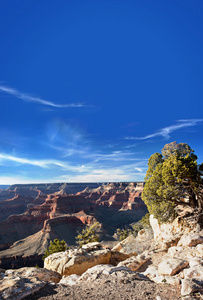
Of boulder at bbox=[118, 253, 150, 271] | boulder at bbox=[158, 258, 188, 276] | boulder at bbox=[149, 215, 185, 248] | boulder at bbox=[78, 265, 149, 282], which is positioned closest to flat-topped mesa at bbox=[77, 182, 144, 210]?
boulder at bbox=[149, 215, 185, 248]

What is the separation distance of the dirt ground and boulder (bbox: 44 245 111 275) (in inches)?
346

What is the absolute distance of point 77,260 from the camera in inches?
679

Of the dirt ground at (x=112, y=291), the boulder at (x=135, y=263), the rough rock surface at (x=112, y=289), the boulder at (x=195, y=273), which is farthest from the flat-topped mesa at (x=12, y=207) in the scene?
the boulder at (x=195, y=273)

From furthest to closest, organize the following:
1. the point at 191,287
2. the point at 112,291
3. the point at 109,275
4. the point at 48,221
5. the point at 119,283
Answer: the point at 48,221 → the point at 109,275 → the point at 119,283 → the point at 112,291 → the point at 191,287

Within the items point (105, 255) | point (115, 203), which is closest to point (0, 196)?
point (115, 203)

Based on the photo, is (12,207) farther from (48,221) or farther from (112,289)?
(112,289)

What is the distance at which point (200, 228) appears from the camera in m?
18.8

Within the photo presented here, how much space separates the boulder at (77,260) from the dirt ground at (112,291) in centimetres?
879

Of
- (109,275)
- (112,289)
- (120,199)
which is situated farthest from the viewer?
(120,199)

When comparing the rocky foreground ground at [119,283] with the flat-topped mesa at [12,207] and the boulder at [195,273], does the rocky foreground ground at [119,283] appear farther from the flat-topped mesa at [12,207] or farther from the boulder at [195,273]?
the flat-topped mesa at [12,207]

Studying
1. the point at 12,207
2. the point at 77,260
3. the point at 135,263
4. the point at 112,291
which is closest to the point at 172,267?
the point at 112,291

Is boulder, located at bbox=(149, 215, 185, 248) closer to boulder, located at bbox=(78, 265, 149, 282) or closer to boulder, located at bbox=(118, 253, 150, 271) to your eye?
boulder, located at bbox=(118, 253, 150, 271)

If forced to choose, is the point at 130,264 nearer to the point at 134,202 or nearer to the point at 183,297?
the point at 183,297

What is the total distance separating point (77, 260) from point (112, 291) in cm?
1054
